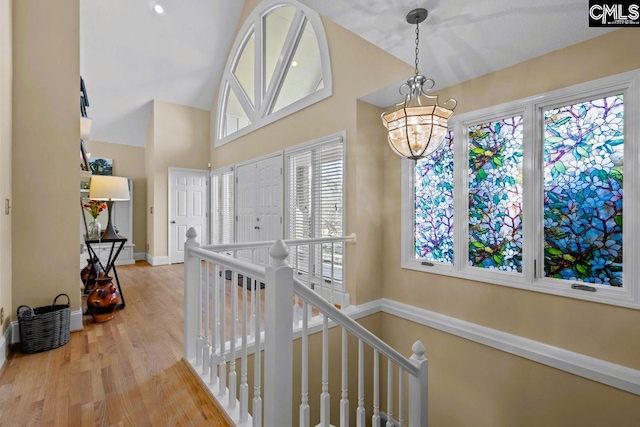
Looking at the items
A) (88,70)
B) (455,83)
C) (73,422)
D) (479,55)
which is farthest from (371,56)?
(88,70)

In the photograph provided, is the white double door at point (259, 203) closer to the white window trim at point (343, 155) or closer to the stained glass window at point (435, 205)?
the white window trim at point (343, 155)

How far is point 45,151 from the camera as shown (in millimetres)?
2668

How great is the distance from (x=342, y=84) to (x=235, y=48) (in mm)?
3325

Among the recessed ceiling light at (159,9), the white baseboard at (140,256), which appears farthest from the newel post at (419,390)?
the white baseboard at (140,256)

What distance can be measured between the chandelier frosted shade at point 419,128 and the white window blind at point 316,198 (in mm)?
1343

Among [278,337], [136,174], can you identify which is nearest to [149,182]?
[136,174]

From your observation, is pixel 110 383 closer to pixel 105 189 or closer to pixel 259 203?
pixel 105 189

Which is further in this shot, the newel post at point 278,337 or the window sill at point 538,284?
the window sill at point 538,284

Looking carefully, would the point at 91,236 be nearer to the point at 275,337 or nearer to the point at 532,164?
the point at 275,337

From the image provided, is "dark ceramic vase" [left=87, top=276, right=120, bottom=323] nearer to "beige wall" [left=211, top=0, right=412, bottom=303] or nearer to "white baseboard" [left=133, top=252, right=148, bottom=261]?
"beige wall" [left=211, top=0, right=412, bottom=303]

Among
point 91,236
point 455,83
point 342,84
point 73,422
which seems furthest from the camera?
point 91,236

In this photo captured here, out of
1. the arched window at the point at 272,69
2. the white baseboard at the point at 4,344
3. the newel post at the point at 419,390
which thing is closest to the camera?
the newel post at the point at 419,390

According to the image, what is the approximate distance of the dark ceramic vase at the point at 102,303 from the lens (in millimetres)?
3020

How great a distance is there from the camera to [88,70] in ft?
17.4
